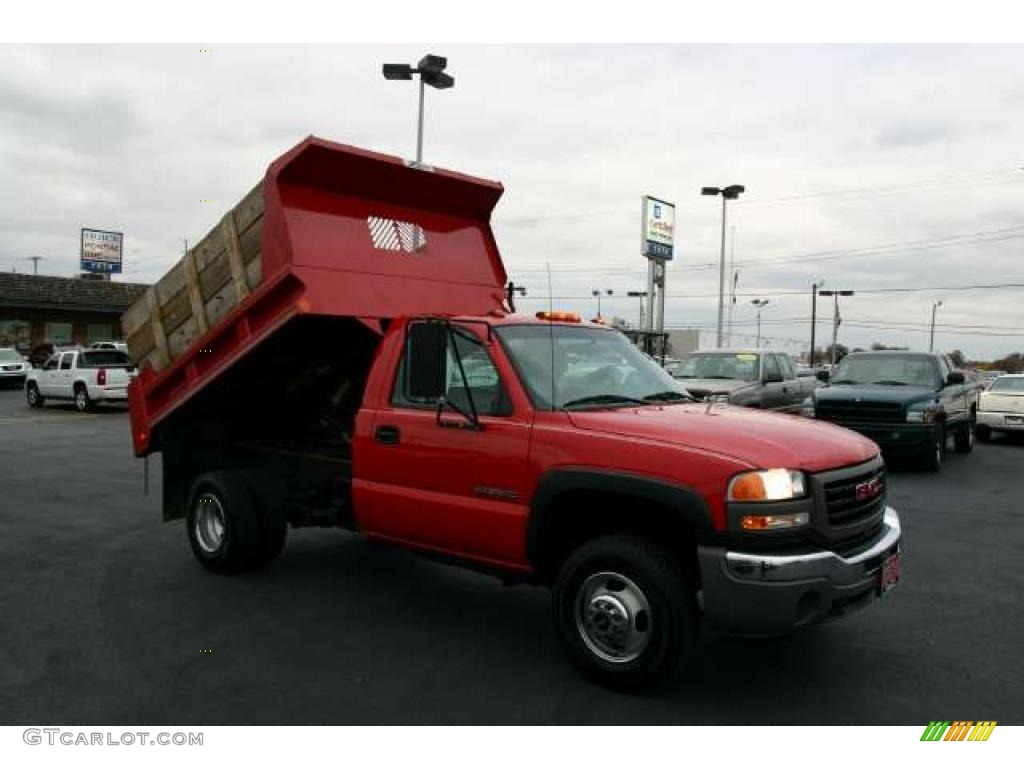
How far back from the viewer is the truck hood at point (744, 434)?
4051 millimetres

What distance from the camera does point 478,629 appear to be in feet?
17.1

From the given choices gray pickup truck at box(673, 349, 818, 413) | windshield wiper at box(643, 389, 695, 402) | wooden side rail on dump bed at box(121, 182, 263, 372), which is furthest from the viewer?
gray pickup truck at box(673, 349, 818, 413)

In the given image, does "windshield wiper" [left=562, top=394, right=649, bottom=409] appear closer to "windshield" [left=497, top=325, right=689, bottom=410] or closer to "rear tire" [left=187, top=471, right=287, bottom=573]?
"windshield" [left=497, top=325, right=689, bottom=410]

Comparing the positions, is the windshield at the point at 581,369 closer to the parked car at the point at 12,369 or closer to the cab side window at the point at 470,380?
the cab side window at the point at 470,380

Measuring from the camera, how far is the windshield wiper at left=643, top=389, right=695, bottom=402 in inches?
204

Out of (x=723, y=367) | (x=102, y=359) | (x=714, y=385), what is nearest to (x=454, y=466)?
(x=714, y=385)

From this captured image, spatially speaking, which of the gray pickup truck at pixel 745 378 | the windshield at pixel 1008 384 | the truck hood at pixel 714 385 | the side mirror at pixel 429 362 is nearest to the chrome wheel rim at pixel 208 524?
the side mirror at pixel 429 362

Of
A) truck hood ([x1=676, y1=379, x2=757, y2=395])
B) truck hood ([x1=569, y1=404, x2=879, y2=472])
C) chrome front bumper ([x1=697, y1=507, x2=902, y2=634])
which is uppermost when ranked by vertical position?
truck hood ([x1=569, y1=404, x2=879, y2=472])

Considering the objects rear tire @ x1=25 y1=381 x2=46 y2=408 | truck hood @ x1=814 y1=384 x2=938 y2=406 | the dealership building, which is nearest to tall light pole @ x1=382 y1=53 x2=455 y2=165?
truck hood @ x1=814 y1=384 x2=938 y2=406

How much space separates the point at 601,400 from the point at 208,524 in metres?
3.44

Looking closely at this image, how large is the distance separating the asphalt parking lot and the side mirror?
4.87 ft

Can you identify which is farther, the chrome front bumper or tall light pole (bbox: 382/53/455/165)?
tall light pole (bbox: 382/53/455/165)

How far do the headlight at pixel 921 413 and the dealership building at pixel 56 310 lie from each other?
1516 inches
